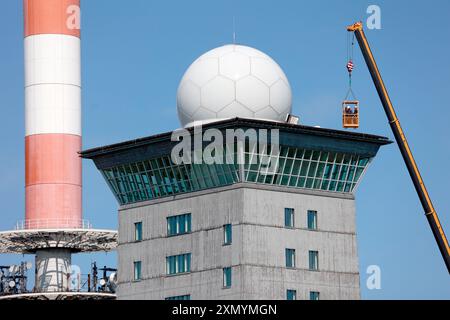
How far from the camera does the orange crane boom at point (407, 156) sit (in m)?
115

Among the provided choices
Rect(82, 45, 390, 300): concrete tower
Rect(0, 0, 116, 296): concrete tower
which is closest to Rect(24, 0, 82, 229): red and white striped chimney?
Rect(0, 0, 116, 296): concrete tower

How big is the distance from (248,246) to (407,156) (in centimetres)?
2163

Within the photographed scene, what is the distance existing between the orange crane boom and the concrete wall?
983 cm

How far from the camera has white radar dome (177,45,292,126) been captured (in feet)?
343

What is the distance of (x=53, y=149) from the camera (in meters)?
142

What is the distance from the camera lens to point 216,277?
10319 centimetres

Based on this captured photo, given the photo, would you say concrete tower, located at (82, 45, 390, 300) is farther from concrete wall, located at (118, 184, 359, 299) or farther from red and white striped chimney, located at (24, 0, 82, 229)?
red and white striped chimney, located at (24, 0, 82, 229)

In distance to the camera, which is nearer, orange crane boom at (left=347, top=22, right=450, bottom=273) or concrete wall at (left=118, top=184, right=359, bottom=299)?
concrete wall at (left=118, top=184, right=359, bottom=299)

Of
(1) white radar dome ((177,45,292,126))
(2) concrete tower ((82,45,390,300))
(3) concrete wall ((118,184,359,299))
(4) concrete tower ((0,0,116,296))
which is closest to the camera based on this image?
(3) concrete wall ((118,184,359,299))

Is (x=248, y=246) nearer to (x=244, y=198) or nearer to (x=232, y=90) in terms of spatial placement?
(x=244, y=198)

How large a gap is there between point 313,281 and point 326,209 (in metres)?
6.18

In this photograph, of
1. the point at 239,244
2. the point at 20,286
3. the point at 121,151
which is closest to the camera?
the point at 239,244
